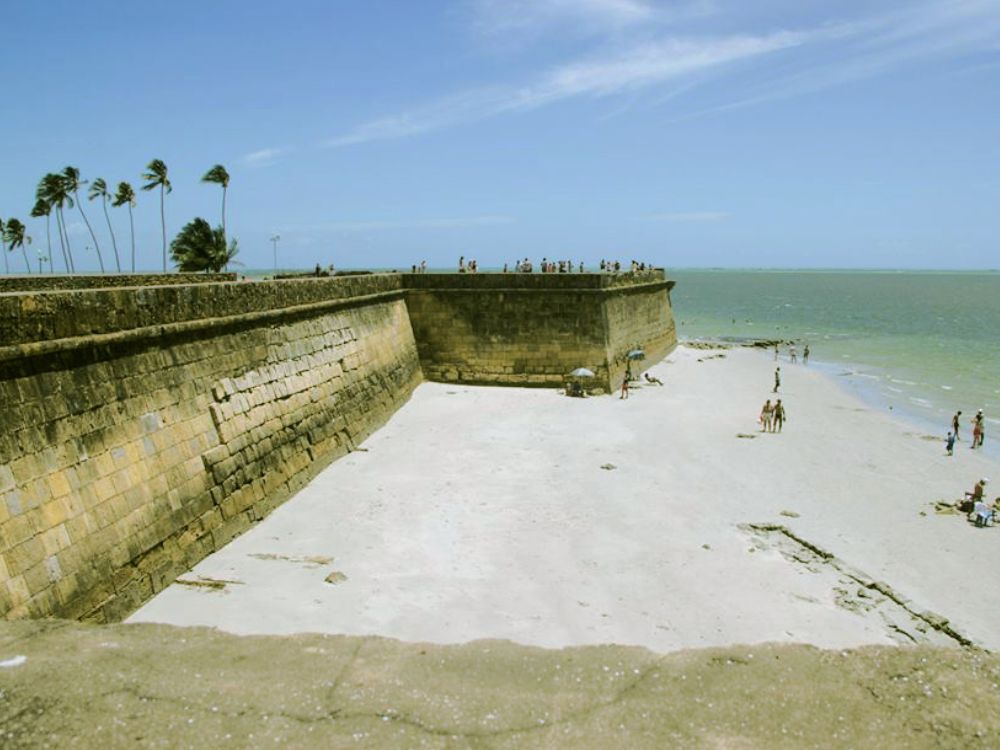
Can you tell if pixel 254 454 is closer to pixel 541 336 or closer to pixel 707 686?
pixel 707 686

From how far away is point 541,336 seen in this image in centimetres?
2367

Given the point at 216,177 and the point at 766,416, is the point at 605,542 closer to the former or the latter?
the point at 766,416

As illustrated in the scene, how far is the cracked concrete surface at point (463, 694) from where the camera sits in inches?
196

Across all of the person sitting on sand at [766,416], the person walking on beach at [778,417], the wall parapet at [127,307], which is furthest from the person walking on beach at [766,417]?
the wall parapet at [127,307]

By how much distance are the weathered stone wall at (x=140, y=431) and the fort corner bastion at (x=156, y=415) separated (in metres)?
0.02

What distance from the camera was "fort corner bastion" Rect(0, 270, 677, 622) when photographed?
7.59 meters

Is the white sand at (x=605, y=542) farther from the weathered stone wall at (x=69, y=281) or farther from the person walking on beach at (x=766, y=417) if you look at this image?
the weathered stone wall at (x=69, y=281)

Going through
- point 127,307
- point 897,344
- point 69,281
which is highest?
point 69,281

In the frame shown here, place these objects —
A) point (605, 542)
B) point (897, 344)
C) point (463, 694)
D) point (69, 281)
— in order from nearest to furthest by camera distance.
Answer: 1. point (463, 694)
2. point (605, 542)
3. point (69, 281)
4. point (897, 344)

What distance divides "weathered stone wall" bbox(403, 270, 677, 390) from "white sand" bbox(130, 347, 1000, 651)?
3.89m

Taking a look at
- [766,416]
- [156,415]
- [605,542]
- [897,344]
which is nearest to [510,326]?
[766,416]

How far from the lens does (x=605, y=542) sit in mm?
11609

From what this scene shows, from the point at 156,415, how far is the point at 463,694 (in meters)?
6.55

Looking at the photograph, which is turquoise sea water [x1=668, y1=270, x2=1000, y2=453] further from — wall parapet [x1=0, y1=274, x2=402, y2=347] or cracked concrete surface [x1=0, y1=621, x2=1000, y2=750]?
wall parapet [x1=0, y1=274, x2=402, y2=347]
